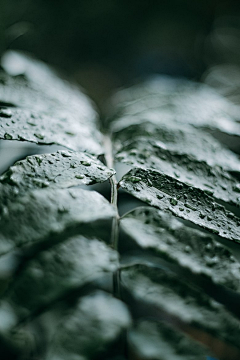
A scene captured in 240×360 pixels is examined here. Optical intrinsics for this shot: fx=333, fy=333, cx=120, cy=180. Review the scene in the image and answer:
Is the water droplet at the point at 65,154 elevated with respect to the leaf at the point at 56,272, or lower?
elevated

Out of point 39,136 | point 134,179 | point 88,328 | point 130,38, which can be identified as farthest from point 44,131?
point 130,38

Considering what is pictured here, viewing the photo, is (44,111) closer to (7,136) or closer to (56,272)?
(7,136)

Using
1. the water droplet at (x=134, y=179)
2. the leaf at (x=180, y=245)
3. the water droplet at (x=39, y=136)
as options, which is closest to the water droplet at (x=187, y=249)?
the leaf at (x=180, y=245)

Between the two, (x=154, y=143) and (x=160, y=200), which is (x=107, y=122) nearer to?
(x=154, y=143)

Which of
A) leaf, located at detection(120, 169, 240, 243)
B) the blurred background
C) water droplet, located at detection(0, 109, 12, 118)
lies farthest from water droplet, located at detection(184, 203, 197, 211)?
the blurred background

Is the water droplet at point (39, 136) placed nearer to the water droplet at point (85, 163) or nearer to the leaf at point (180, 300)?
the water droplet at point (85, 163)
